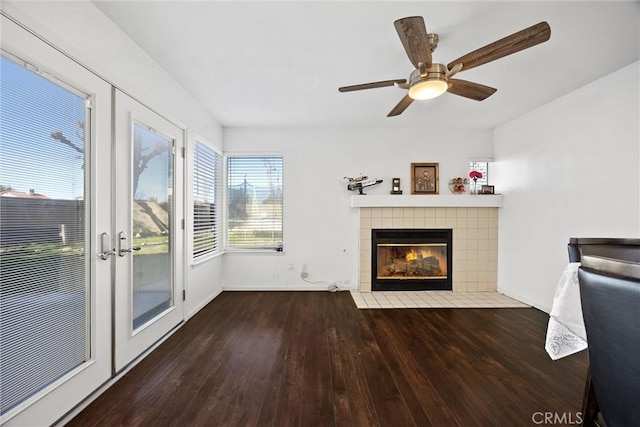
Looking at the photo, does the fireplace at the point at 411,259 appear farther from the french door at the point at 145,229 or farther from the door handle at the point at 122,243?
the door handle at the point at 122,243

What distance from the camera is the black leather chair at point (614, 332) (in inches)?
23.8

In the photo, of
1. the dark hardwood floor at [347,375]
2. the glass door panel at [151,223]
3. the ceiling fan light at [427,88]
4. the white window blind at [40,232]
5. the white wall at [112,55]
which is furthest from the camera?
the glass door panel at [151,223]

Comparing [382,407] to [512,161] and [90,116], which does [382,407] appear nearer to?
[90,116]

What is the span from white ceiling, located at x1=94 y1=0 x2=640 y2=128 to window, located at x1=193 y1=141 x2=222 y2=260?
70 cm

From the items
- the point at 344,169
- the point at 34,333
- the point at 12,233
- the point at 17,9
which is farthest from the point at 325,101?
the point at 34,333

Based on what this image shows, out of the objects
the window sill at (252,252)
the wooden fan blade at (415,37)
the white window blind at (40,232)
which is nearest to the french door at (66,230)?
the white window blind at (40,232)

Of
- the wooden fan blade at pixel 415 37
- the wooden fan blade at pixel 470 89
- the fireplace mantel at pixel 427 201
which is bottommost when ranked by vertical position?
the fireplace mantel at pixel 427 201

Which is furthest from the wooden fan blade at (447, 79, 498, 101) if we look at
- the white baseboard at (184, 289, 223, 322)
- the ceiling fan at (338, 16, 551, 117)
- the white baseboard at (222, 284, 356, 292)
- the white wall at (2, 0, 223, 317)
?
the white baseboard at (184, 289, 223, 322)

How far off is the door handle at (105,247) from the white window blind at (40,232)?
0.10 metres

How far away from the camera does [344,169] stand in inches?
152

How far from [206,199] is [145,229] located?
4.15 feet

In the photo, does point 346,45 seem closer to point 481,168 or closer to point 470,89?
point 470,89

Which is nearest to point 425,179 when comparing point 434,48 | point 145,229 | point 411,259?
point 411,259

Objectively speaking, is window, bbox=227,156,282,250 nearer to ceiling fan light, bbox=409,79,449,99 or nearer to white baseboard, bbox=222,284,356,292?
white baseboard, bbox=222,284,356,292
